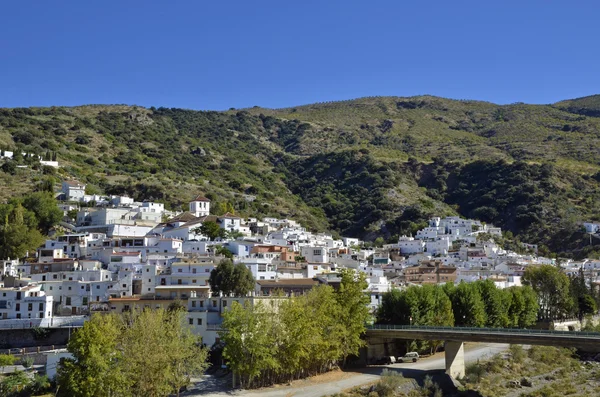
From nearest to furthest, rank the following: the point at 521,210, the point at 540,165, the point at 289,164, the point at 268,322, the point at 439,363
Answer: the point at 268,322
the point at 439,363
the point at 521,210
the point at 540,165
the point at 289,164

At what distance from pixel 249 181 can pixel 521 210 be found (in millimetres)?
54432

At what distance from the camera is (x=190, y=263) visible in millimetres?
60312

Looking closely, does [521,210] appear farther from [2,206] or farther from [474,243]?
[2,206]

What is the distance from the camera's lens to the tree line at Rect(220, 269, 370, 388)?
42125 millimetres

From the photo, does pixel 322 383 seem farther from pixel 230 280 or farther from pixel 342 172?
pixel 342 172

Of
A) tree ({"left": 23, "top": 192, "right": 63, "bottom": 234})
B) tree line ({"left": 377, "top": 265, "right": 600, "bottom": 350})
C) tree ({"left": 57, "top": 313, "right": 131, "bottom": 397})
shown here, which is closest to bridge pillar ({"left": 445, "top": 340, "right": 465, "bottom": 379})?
tree line ({"left": 377, "top": 265, "right": 600, "bottom": 350})

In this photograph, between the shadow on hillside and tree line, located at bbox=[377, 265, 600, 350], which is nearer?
the shadow on hillside

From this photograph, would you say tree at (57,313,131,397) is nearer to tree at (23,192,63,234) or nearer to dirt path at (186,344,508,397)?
dirt path at (186,344,508,397)

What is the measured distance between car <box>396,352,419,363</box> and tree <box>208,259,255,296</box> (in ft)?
42.2

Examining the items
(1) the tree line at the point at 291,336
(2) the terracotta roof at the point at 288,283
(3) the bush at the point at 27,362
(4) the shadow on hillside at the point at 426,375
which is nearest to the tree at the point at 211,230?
(2) the terracotta roof at the point at 288,283

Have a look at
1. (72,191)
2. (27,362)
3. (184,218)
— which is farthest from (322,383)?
(72,191)

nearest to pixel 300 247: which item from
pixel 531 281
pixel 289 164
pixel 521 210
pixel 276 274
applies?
pixel 276 274

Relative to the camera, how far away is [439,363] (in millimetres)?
50625

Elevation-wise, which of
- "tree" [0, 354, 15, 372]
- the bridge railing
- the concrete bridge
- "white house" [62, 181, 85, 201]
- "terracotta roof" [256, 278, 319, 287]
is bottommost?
"tree" [0, 354, 15, 372]
